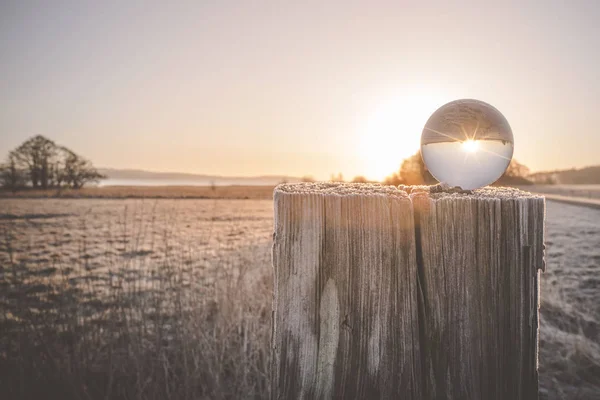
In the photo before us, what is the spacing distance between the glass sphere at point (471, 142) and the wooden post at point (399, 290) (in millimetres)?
155

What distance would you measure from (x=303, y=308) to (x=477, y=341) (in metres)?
0.44

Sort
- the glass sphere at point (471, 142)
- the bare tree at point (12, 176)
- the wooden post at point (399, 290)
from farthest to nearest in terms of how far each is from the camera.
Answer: the bare tree at point (12, 176) → the glass sphere at point (471, 142) → the wooden post at point (399, 290)

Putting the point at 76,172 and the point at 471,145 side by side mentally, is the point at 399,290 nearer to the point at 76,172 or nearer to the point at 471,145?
the point at 471,145

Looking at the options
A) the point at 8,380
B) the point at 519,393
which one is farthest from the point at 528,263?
the point at 8,380

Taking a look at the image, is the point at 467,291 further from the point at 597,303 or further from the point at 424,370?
the point at 597,303

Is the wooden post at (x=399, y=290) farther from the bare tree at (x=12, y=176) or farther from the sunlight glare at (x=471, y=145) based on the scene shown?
the bare tree at (x=12, y=176)

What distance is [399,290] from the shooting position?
0.89m

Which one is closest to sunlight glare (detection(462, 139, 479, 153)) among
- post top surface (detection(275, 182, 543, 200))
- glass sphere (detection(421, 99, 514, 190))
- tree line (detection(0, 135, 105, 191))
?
glass sphere (detection(421, 99, 514, 190))

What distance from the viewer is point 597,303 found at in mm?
5305

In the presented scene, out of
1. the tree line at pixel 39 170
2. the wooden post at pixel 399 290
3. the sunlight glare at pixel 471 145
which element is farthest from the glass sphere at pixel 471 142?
the tree line at pixel 39 170

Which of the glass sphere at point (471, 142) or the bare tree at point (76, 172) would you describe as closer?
the glass sphere at point (471, 142)

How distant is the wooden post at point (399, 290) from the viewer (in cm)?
88

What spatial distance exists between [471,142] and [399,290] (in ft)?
1.60

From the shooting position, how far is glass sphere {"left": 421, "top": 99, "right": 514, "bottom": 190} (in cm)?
104
